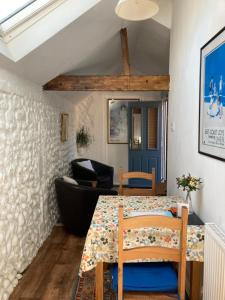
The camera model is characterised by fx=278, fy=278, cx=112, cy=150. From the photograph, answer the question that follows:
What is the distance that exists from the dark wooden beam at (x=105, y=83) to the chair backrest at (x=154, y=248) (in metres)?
2.27

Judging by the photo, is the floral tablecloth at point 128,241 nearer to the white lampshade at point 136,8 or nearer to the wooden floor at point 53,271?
the wooden floor at point 53,271

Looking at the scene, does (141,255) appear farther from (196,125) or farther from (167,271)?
(196,125)

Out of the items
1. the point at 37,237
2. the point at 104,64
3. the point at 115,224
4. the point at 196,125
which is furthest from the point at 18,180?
the point at 104,64

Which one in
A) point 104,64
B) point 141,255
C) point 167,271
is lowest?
point 167,271

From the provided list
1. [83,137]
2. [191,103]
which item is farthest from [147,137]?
[191,103]

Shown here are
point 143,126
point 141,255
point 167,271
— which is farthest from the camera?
point 143,126

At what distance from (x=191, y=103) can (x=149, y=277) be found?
1.51 m

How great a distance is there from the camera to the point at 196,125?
2348 millimetres

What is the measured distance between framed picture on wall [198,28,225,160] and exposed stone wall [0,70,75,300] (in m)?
1.62

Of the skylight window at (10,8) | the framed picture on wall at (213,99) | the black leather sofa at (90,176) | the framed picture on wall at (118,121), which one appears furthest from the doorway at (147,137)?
the skylight window at (10,8)

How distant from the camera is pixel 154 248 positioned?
1680mm

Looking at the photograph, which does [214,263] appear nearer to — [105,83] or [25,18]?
[25,18]

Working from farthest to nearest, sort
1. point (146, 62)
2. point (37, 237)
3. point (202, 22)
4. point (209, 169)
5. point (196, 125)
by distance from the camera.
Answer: point (146, 62) → point (37, 237) → point (196, 125) → point (202, 22) → point (209, 169)

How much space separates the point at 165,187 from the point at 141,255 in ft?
6.32
